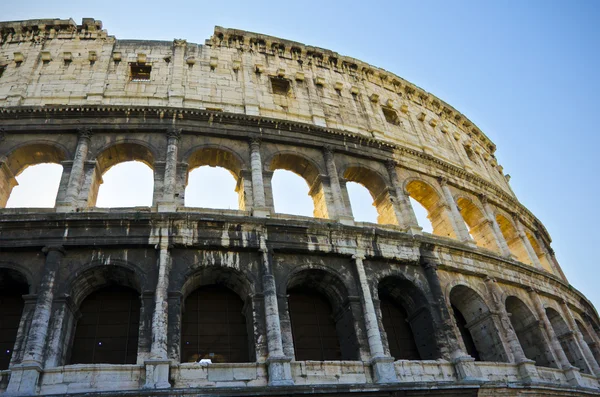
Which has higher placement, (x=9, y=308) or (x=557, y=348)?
(x=9, y=308)

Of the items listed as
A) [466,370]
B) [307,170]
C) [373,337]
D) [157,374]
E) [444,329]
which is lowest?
[466,370]

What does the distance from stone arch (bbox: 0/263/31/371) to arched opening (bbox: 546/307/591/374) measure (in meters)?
15.7

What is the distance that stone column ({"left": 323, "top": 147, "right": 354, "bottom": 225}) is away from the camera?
1374 centimetres

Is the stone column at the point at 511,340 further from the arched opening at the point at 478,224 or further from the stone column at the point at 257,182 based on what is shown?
the stone column at the point at 257,182

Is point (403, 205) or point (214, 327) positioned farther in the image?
point (403, 205)

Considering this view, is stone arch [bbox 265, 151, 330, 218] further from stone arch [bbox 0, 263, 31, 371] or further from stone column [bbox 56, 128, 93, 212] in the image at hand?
stone arch [bbox 0, 263, 31, 371]

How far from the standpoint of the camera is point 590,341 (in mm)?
17969

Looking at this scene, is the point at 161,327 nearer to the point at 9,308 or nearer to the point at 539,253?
the point at 9,308

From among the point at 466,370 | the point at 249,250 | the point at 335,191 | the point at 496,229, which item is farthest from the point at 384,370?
the point at 496,229

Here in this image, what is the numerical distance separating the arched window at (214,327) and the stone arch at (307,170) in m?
3.96

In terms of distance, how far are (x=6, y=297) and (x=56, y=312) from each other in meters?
2.14

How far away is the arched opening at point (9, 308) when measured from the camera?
10625 mm

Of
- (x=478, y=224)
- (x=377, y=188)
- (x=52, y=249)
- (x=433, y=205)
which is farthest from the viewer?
(x=478, y=224)

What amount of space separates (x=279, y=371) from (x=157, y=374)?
2.45m
